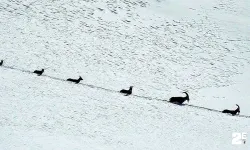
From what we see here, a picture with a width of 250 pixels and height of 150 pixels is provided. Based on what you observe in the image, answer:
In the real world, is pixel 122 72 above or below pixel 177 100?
below

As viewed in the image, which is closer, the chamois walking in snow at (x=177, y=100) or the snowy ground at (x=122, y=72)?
the snowy ground at (x=122, y=72)

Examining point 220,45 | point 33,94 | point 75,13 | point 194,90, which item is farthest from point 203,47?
point 33,94

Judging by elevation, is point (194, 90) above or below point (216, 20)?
below

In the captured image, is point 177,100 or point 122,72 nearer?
point 177,100

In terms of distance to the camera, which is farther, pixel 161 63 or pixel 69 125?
pixel 161 63

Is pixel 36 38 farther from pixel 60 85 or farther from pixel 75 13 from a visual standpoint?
pixel 60 85

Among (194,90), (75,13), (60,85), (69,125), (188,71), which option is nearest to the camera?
(69,125)

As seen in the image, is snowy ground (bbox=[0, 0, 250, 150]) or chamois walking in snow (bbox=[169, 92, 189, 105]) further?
chamois walking in snow (bbox=[169, 92, 189, 105])

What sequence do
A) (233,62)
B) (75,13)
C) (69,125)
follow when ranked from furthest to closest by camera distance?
(75,13), (233,62), (69,125)
